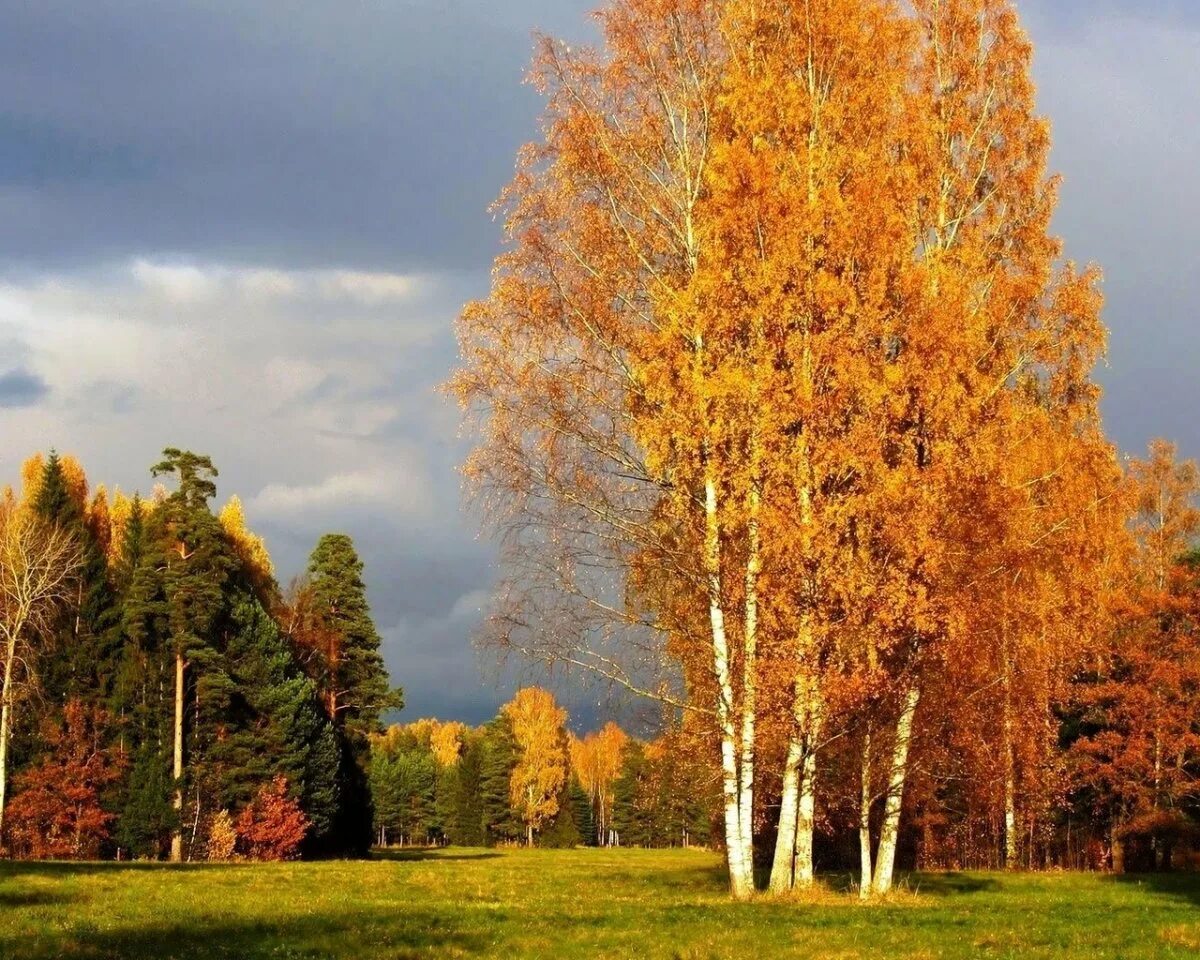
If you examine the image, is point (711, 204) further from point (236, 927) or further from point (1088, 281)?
point (236, 927)

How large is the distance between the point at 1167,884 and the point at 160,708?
4967 cm

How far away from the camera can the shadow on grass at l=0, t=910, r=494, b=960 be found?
1542cm

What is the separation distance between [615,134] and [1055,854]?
48338 millimetres

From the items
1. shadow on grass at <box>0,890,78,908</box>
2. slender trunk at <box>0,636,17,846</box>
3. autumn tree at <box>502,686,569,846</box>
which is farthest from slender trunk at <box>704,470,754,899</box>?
autumn tree at <box>502,686,569,846</box>

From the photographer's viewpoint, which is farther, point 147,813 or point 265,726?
point 265,726

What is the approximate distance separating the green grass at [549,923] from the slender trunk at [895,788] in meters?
0.55

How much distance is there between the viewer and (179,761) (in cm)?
6419

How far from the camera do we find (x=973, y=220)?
27734mm

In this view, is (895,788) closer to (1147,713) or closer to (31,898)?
(31,898)

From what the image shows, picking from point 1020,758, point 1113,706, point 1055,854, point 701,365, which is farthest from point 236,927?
point 1055,854

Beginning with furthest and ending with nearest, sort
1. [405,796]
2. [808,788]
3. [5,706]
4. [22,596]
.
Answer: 1. [405,796]
2. [22,596]
3. [5,706]
4. [808,788]

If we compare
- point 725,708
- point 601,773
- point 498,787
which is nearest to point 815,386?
point 725,708

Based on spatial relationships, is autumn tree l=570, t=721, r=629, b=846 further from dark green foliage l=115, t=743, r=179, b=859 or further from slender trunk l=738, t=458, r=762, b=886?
slender trunk l=738, t=458, r=762, b=886

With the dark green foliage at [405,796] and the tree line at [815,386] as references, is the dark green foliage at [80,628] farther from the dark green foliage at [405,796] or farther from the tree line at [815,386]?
the dark green foliage at [405,796]
